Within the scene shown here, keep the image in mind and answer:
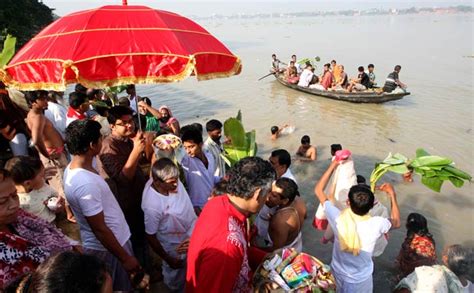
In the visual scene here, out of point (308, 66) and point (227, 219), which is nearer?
point (227, 219)

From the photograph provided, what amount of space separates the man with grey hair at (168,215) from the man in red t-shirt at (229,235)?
0.87 metres

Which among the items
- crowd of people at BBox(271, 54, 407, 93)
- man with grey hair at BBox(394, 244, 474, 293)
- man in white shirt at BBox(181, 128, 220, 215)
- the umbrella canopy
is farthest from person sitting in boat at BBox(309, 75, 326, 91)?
the umbrella canopy

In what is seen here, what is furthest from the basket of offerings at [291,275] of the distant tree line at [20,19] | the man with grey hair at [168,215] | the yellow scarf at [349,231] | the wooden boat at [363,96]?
the distant tree line at [20,19]

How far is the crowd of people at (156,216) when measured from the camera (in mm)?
1797

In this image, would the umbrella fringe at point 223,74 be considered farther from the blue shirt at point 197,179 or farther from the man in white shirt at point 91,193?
the blue shirt at point 197,179

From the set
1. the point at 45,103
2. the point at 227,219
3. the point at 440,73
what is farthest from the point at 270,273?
the point at 440,73

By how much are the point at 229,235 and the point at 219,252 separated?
118 millimetres

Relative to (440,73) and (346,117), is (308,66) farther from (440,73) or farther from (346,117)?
(440,73)

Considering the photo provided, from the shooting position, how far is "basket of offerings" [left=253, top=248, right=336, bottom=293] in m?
1.88

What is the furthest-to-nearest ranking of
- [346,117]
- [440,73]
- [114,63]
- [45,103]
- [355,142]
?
1. [440,73]
2. [346,117]
3. [355,142]
4. [45,103]
5. [114,63]

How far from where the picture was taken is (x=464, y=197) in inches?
280

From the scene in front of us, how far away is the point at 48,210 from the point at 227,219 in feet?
9.34

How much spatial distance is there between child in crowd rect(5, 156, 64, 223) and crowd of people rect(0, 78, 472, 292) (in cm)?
1

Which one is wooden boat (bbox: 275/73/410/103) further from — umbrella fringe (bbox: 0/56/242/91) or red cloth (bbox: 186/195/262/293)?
red cloth (bbox: 186/195/262/293)
